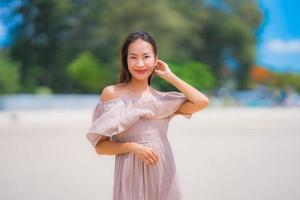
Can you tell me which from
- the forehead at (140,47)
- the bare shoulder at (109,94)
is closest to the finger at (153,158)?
the bare shoulder at (109,94)

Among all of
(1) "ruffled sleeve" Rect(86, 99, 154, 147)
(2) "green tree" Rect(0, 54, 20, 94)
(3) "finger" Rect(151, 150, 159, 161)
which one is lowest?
(3) "finger" Rect(151, 150, 159, 161)

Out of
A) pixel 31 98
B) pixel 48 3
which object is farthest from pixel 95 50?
pixel 31 98

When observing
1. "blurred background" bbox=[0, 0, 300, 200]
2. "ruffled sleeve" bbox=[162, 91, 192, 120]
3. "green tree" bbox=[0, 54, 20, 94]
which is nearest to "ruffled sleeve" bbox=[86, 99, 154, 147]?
"ruffled sleeve" bbox=[162, 91, 192, 120]

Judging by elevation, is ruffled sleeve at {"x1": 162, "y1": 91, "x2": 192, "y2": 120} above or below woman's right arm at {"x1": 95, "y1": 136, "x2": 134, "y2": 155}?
above

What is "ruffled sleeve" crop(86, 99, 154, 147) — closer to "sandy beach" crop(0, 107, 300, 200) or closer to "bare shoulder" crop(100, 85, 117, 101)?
"bare shoulder" crop(100, 85, 117, 101)

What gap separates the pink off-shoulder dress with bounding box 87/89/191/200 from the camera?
6.96ft

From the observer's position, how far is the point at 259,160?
6.76 metres

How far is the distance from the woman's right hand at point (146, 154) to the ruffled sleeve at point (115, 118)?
0.10 metres

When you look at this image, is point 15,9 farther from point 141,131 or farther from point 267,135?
point 141,131

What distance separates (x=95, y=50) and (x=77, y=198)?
29.1 m

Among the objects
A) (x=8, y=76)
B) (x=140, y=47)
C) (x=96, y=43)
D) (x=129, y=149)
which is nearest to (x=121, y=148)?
(x=129, y=149)

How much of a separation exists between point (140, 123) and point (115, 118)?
A: 117 millimetres

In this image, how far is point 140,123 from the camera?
2.16 meters

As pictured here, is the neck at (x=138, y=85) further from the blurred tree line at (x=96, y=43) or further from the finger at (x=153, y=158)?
the blurred tree line at (x=96, y=43)
